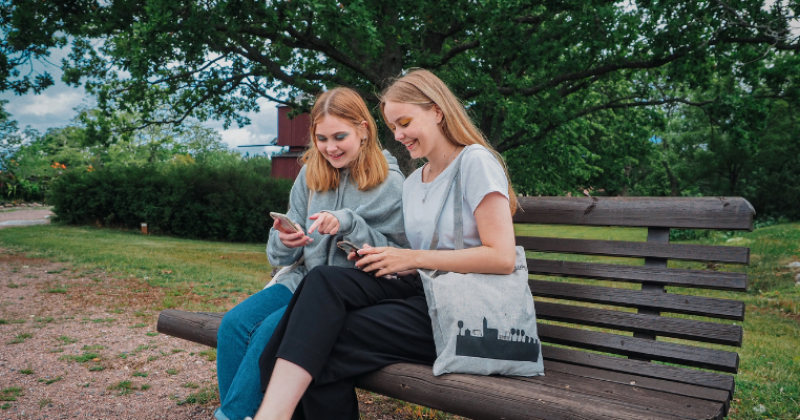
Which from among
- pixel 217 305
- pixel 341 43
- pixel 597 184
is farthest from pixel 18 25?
pixel 597 184

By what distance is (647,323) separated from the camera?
8.00ft

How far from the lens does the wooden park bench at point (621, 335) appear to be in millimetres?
1884

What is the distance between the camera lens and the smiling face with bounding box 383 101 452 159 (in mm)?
2359

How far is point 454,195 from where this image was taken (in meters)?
2.29

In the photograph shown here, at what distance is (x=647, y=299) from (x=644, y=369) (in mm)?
299

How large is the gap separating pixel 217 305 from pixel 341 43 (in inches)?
230

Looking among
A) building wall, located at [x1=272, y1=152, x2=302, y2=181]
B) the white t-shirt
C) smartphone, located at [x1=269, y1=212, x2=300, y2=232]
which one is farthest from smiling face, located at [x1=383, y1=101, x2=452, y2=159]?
building wall, located at [x1=272, y1=152, x2=302, y2=181]

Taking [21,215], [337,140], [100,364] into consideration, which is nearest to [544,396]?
[337,140]

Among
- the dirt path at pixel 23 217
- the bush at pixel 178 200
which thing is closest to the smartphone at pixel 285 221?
the bush at pixel 178 200

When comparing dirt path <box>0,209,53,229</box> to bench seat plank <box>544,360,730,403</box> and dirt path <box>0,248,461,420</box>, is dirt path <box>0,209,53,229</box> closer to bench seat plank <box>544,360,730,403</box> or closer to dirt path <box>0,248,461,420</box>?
dirt path <box>0,248,461,420</box>

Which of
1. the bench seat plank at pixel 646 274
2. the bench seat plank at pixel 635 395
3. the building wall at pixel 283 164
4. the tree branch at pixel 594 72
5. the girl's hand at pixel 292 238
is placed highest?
the tree branch at pixel 594 72

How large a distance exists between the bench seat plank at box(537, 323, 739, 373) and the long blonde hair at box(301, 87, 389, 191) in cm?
102

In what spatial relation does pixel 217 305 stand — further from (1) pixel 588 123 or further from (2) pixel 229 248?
(1) pixel 588 123

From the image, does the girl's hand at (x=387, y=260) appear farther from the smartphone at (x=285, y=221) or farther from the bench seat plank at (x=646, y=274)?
the bench seat plank at (x=646, y=274)
